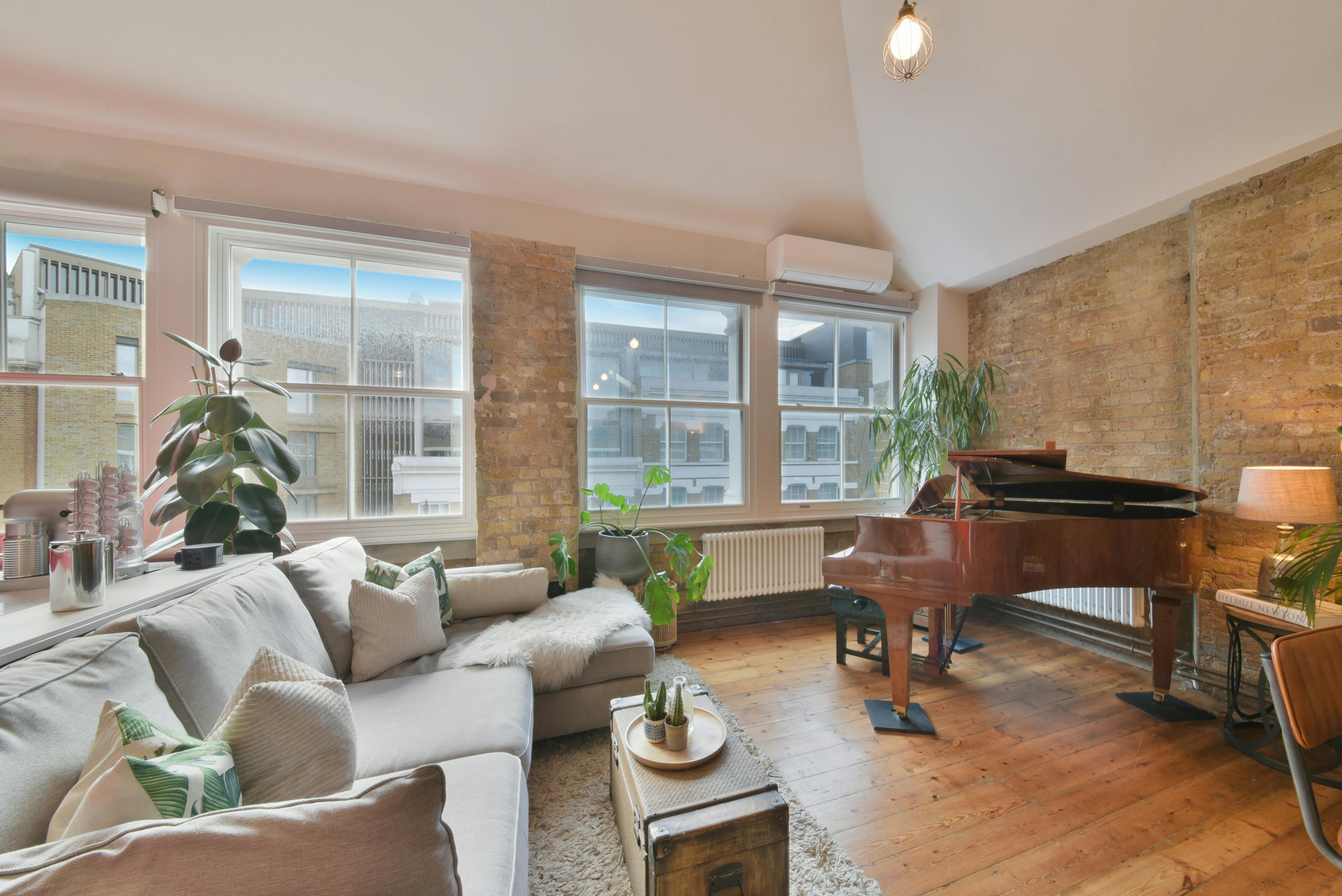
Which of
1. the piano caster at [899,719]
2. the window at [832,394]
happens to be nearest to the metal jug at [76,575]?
the piano caster at [899,719]

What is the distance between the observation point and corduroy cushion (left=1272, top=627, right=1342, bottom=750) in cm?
111

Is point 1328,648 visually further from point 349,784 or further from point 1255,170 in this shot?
point 1255,170

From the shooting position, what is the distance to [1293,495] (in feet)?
6.88

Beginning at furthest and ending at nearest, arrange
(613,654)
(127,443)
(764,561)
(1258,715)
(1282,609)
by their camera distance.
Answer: (764,561) → (127,443) → (1258,715) → (613,654) → (1282,609)

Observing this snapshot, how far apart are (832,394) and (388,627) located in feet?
11.6

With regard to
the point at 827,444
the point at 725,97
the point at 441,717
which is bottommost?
the point at 441,717

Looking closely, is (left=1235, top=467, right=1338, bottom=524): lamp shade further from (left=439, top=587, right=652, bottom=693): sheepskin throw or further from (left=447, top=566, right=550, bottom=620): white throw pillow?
(left=447, top=566, right=550, bottom=620): white throw pillow

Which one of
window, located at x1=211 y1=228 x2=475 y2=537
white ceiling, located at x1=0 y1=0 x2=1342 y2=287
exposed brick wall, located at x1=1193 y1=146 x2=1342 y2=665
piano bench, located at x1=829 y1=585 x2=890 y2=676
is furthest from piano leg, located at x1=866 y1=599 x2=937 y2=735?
white ceiling, located at x1=0 y1=0 x2=1342 y2=287

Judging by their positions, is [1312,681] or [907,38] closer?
[1312,681]

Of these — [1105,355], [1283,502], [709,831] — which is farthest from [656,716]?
[1105,355]

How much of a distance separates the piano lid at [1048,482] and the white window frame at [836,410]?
1.37 metres

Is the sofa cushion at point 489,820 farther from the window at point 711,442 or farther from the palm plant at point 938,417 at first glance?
the palm plant at point 938,417

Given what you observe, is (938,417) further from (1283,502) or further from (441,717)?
(441,717)

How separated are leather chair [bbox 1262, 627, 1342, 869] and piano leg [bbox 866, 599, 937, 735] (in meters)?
1.13
